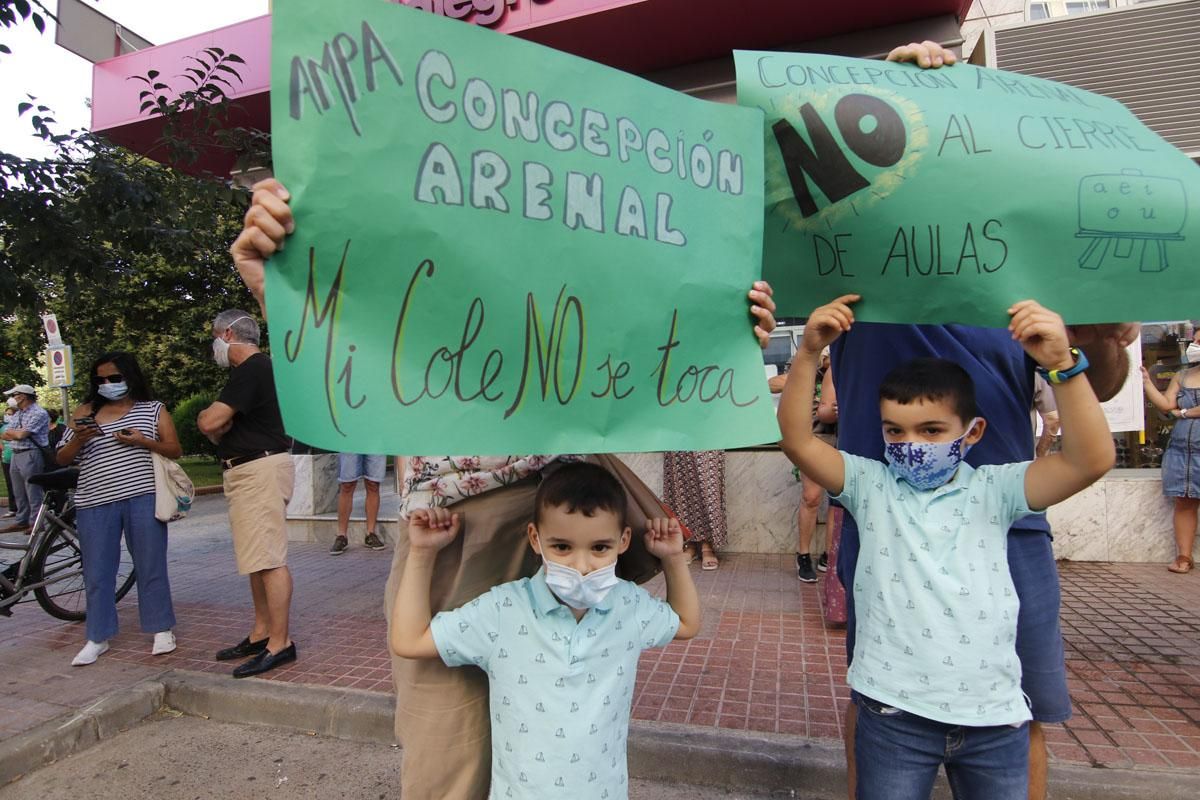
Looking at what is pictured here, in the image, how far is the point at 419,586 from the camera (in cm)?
162

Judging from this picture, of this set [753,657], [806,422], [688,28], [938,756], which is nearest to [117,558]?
[753,657]

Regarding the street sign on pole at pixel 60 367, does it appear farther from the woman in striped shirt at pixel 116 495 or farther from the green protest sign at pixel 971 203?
the green protest sign at pixel 971 203

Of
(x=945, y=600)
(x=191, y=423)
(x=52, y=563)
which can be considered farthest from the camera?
(x=191, y=423)

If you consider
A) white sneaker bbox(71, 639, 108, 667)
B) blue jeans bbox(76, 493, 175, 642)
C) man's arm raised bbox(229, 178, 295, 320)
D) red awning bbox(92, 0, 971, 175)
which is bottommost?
white sneaker bbox(71, 639, 108, 667)

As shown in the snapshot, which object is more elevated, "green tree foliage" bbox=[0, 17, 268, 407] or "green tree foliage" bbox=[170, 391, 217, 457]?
"green tree foliage" bbox=[0, 17, 268, 407]

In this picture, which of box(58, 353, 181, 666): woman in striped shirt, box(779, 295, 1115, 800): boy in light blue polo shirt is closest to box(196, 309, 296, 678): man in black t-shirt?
box(58, 353, 181, 666): woman in striped shirt

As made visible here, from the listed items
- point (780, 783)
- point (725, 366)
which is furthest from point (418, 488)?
point (780, 783)

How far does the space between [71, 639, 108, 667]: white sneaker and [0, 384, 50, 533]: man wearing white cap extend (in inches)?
263

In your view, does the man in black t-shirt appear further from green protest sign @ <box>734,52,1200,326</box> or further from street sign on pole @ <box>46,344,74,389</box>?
street sign on pole @ <box>46,344,74,389</box>

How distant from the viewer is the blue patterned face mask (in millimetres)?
1604

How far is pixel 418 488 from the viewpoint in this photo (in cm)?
168

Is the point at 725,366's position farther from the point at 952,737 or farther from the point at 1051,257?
the point at 952,737

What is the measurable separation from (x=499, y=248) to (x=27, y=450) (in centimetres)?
1112

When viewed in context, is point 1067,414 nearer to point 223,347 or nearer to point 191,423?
point 223,347
